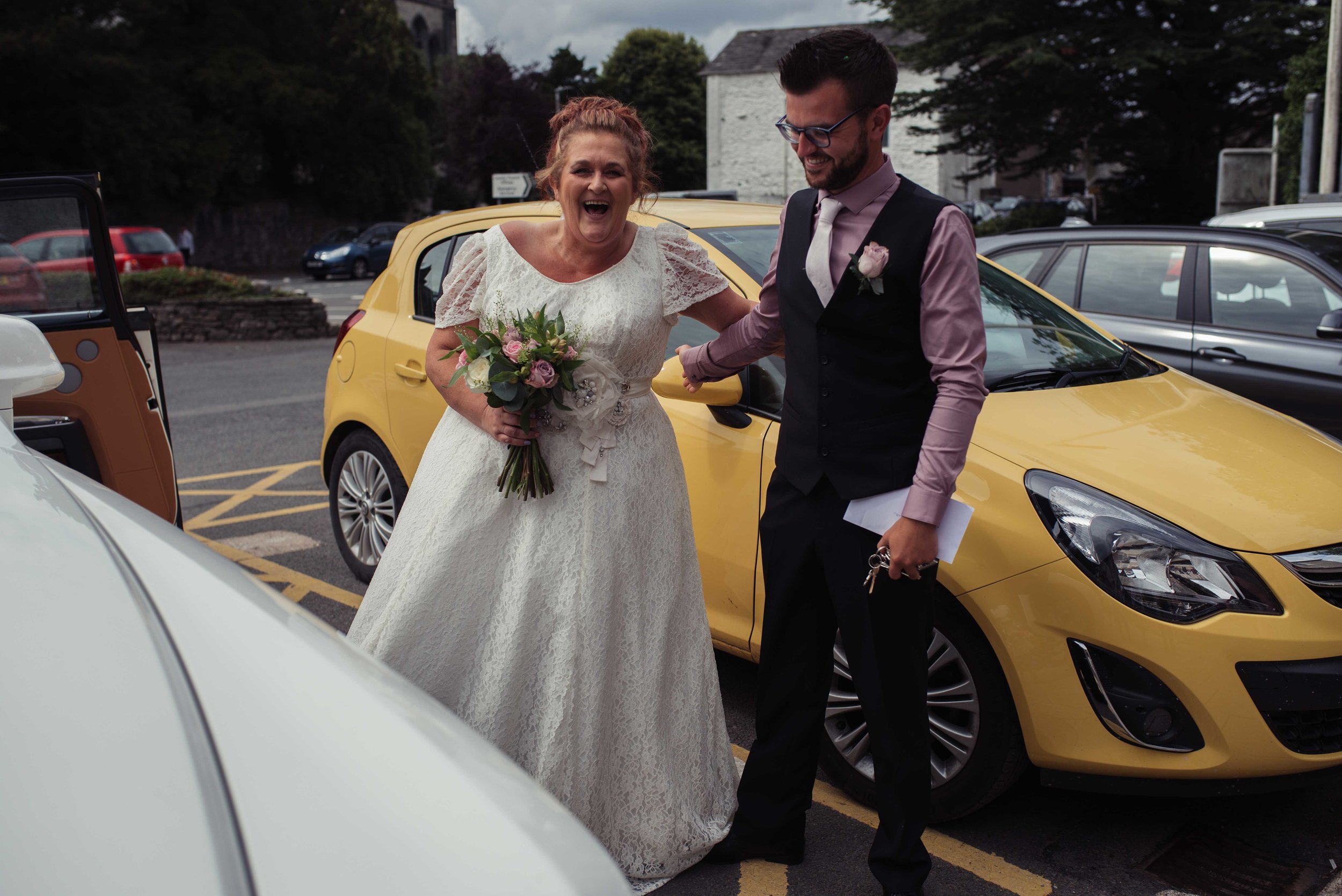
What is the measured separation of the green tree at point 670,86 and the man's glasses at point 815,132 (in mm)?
60844

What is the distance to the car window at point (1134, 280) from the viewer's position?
224 inches

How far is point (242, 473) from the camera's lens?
25.2ft

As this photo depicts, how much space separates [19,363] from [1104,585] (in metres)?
2.40

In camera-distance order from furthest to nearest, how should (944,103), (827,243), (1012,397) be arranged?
(944,103) < (1012,397) < (827,243)

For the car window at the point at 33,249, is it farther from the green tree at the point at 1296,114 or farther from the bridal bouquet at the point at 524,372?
the green tree at the point at 1296,114

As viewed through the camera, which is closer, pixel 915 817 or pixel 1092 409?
pixel 915 817

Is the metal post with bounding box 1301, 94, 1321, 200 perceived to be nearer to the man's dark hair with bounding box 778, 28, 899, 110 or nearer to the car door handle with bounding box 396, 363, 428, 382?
the car door handle with bounding box 396, 363, 428, 382

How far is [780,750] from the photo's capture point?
9.07ft

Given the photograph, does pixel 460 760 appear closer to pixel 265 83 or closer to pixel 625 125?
pixel 625 125

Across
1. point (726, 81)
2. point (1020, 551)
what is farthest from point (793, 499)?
point (726, 81)

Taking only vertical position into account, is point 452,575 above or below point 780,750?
above

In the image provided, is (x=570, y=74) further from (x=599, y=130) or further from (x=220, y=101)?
(x=599, y=130)

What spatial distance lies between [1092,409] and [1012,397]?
0.75 ft

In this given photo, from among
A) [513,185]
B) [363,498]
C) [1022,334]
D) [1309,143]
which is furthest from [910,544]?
[1309,143]
